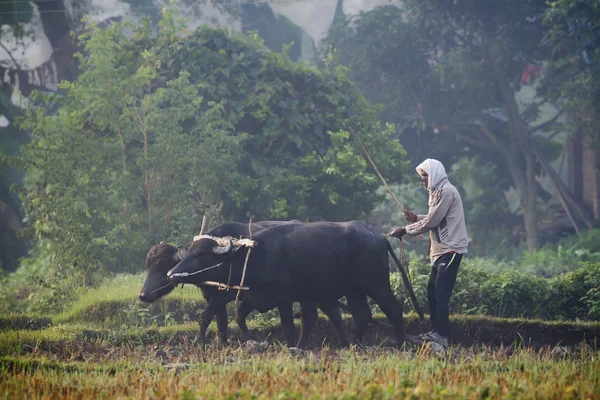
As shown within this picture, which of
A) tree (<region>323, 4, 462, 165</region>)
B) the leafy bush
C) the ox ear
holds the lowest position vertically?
the leafy bush

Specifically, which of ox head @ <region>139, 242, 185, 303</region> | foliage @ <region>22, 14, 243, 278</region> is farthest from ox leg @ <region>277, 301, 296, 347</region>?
foliage @ <region>22, 14, 243, 278</region>

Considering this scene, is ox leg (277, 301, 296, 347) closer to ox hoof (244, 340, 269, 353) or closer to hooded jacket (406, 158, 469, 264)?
ox hoof (244, 340, 269, 353)

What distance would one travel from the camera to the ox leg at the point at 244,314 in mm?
9109

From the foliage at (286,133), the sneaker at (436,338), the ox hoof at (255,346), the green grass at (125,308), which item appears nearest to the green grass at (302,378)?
the sneaker at (436,338)

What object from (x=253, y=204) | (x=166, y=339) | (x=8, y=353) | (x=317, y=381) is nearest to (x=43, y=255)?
(x=253, y=204)

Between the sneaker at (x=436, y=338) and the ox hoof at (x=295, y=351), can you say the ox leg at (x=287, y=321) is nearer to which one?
the ox hoof at (x=295, y=351)

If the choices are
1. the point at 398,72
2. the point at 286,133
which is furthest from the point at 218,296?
A: the point at 398,72

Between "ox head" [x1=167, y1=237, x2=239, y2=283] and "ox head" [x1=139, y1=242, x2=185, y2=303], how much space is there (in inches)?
20.3

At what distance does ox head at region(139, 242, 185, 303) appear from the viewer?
930 centimetres

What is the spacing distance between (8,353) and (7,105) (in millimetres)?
12465

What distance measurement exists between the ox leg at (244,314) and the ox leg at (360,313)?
1.13 metres

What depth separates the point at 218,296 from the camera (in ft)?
29.2

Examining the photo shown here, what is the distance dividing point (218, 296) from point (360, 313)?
61.9 inches

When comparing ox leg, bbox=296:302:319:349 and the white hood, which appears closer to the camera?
the white hood
